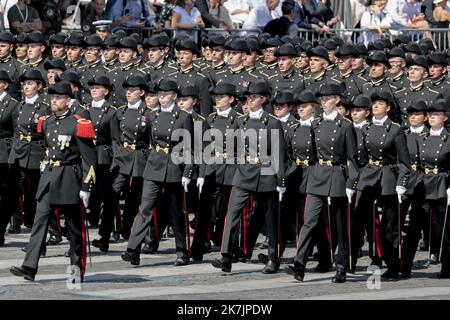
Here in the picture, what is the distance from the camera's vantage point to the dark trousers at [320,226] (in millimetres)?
18875

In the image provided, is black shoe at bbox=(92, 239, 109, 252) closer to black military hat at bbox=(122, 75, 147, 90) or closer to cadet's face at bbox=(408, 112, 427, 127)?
black military hat at bbox=(122, 75, 147, 90)

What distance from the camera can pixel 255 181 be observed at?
19594 mm

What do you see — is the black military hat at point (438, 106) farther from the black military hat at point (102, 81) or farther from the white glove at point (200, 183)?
the black military hat at point (102, 81)

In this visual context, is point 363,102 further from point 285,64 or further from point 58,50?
point 58,50

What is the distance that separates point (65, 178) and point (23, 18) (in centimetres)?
971

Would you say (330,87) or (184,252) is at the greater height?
(330,87)

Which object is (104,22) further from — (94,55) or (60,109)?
(60,109)

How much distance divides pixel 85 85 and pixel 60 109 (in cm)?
562

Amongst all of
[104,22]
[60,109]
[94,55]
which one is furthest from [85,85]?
[60,109]

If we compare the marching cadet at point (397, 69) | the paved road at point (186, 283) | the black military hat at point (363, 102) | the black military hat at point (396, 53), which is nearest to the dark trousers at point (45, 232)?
the paved road at point (186, 283)

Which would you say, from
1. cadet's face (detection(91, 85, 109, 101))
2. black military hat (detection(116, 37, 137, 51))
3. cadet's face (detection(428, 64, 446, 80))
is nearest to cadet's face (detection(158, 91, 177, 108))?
cadet's face (detection(91, 85, 109, 101))

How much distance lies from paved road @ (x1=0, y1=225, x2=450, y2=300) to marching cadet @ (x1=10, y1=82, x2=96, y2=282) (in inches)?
14.1

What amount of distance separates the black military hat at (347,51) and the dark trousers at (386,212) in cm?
495

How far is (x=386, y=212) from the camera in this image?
789 inches
